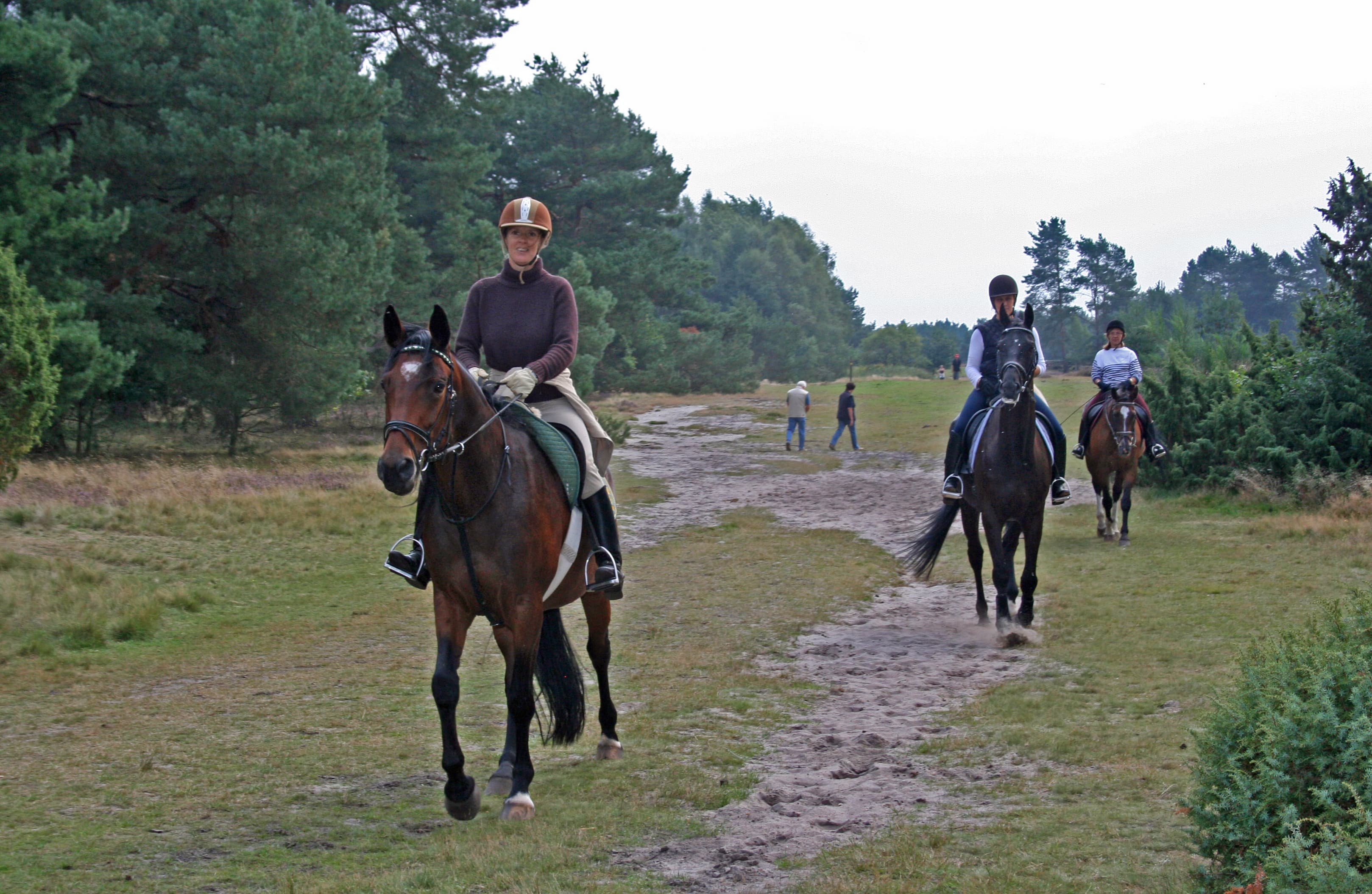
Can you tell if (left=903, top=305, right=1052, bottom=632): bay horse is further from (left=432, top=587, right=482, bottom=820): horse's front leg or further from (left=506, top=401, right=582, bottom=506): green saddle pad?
(left=432, top=587, right=482, bottom=820): horse's front leg

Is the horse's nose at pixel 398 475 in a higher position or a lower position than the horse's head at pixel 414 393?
lower

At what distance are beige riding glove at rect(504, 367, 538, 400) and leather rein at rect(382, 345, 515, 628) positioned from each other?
27 cm

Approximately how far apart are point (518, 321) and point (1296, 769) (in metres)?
4.90

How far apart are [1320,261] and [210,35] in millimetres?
22475

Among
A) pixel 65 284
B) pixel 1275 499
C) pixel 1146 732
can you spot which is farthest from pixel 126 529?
pixel 1275 499

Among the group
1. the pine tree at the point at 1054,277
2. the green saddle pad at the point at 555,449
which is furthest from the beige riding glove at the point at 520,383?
the pine tree at the point at 1054,277

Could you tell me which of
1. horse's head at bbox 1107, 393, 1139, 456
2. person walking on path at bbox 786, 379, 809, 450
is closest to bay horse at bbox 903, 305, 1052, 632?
horse's head at bbox 1107, 393, 1139, 456

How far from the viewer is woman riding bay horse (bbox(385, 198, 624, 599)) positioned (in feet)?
22.5

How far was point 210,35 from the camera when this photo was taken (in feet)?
77.5

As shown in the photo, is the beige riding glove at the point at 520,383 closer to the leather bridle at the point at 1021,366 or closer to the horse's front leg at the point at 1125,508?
the leather bridle at the point at 1021,366

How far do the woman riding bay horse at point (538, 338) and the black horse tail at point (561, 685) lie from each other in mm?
463

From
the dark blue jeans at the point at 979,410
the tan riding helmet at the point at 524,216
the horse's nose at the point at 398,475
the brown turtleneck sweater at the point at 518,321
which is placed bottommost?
the horse's nose at the point at 398,475

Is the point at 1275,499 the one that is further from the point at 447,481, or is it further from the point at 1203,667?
the point at 447,481

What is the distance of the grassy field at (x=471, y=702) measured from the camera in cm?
495
